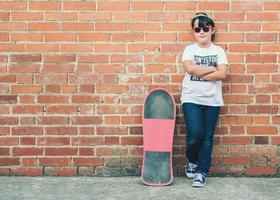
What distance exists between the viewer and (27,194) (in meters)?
4.06

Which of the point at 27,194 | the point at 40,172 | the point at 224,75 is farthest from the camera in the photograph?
the point at 40,172

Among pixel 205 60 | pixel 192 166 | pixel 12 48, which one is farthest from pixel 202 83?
pixel 12 48

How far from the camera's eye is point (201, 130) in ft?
14.4

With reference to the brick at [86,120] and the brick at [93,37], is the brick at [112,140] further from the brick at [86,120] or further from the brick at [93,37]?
the brick at [93,37]

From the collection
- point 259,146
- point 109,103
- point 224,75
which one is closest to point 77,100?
point 109,103

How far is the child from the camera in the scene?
437cm

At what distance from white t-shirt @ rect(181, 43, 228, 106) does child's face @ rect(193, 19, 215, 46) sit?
0.25 feet

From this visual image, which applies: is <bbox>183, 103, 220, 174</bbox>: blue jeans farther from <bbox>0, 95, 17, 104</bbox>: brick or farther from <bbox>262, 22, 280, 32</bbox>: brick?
<bbox>0, 95, 17, 104</bbox>: brick

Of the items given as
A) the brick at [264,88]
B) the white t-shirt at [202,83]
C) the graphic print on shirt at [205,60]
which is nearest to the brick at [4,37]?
the white t-shirt at [202,83]

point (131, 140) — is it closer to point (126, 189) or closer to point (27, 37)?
point (126, 189)

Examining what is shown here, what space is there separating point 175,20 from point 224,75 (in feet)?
2.45

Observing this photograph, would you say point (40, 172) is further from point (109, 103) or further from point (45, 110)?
point (109, 103)

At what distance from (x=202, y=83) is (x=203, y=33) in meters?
0.48

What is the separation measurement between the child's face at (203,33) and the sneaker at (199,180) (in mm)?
1272
